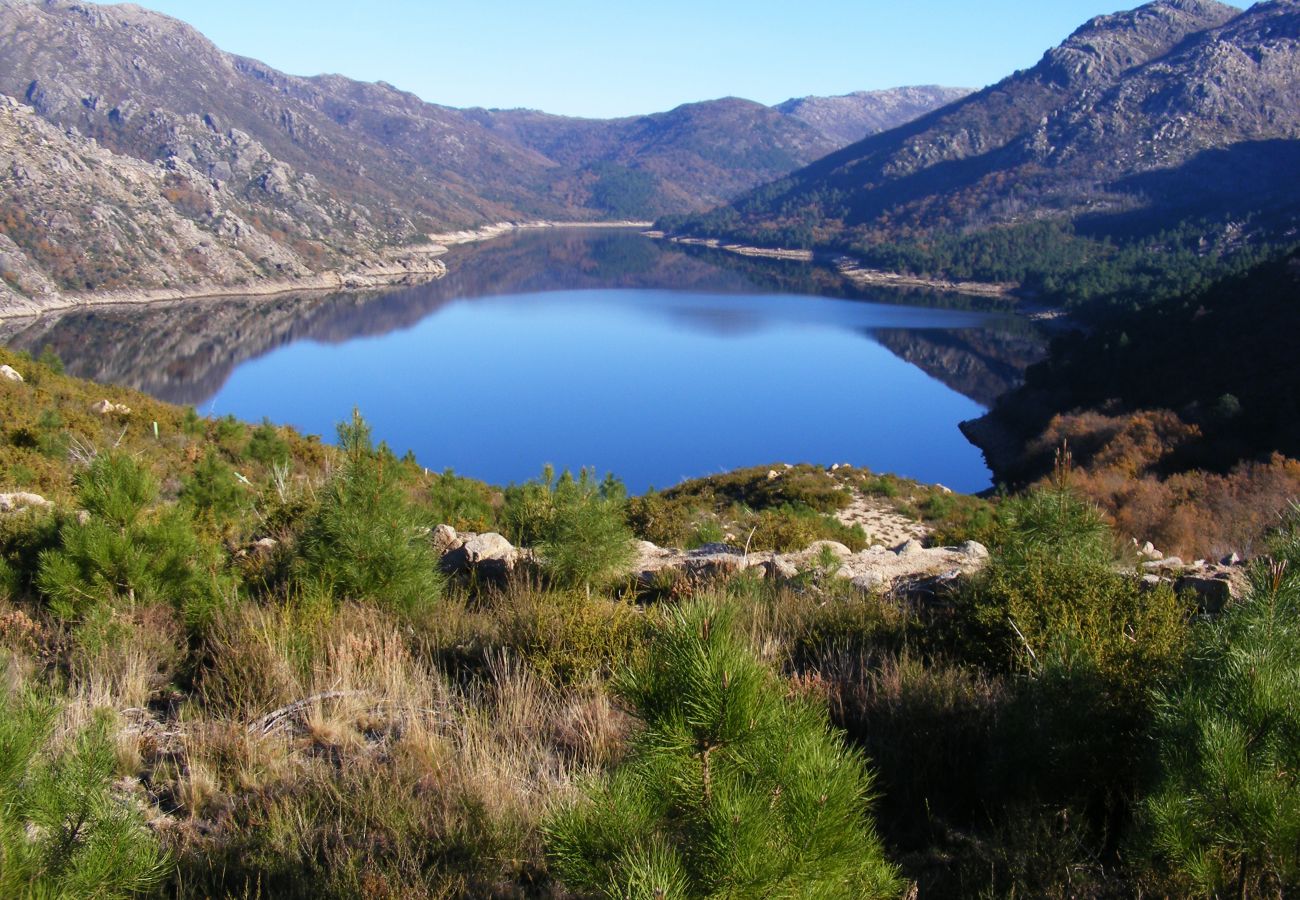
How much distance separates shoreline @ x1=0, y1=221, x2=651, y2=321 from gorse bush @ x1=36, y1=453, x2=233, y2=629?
55378mm

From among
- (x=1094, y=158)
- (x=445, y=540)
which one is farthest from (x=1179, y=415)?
(x=1094, y=158)

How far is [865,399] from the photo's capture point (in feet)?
136

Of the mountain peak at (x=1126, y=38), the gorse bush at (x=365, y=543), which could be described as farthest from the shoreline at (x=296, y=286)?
the mountain peak at (x=1126, y=38)

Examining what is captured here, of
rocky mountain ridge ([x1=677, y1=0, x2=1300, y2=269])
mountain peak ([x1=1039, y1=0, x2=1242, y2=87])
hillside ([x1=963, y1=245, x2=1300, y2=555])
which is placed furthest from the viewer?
mountain peak ([x1=1039, y1=0, x2=1242, y2=87])

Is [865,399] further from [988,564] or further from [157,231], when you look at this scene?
[157,231]

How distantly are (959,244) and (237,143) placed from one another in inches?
3014

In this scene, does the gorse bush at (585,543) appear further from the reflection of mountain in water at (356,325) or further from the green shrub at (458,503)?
the reflection of mountain in water at (356,325)

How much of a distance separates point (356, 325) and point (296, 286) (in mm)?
16678

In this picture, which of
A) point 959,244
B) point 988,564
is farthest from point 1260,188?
point 988,564

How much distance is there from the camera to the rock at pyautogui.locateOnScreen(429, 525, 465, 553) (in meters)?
6.52

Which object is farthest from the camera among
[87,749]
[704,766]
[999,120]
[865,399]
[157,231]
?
[999,120]

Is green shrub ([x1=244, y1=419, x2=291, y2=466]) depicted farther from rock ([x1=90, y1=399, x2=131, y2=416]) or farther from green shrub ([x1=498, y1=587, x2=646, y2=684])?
green shrub ([x1=498, y1=587, x2=646, y2=684])

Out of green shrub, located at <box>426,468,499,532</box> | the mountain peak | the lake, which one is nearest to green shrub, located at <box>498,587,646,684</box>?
green shrub, located at <box>426,468,499,532</box>

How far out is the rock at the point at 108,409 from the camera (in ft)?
48.3
